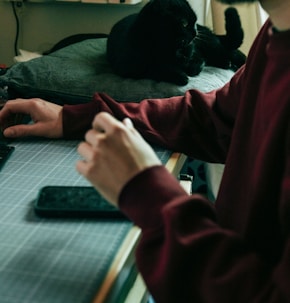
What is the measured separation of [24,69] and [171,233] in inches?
33.1

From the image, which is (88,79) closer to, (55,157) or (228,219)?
(55,157)

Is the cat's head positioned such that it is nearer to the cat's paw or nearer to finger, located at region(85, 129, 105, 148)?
the cat's paw

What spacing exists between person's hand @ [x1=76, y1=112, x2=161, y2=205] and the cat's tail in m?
0.96

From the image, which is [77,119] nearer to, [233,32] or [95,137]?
[95,137]

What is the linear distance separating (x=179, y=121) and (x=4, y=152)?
13.4 inches

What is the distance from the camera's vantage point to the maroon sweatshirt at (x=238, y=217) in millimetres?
471

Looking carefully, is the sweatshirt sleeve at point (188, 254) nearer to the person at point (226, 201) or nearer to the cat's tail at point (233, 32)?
the person at point (226, 201)

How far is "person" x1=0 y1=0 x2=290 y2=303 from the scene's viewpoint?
0.48 meters

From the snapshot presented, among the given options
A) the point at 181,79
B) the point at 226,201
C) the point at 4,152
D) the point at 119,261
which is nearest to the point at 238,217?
the point at 226,201

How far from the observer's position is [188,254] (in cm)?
48

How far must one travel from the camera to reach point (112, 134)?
56cm

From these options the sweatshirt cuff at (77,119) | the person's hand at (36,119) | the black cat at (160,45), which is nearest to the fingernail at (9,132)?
the person's hand at (36,119)

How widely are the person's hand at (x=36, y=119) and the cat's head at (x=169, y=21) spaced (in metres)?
0.43

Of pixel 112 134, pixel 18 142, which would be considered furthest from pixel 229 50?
pixel 112 134
